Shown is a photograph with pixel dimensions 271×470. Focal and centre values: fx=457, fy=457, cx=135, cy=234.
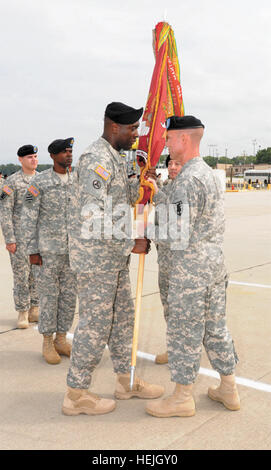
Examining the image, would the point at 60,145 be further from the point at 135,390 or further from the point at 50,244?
the point at 135,390

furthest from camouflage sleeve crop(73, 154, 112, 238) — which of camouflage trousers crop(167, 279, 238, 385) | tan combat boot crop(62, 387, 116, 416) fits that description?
tan combat boot crop(62, 387, 116, 416)

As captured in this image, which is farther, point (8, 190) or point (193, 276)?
point (8, 190)

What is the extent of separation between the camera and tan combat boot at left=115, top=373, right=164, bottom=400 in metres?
3.25

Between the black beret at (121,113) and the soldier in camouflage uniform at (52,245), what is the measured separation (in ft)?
3.62

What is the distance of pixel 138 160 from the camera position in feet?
11.2

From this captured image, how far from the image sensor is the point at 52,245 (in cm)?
385

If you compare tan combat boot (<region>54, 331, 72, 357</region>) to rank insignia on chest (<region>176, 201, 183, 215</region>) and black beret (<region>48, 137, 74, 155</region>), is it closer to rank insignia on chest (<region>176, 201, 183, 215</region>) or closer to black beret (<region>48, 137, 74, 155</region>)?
black beret (<region>48, 137, 74, 155</region>)

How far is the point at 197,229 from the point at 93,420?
4.54ft

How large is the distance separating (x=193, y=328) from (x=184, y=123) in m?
1.30

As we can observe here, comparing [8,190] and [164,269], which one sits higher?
[8,190]

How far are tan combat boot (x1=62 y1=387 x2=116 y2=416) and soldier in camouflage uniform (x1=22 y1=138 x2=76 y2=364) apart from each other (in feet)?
2.83

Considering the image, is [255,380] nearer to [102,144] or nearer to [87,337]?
[87,337]

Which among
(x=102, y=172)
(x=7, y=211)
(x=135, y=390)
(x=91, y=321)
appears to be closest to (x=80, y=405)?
(x=135, y=390)

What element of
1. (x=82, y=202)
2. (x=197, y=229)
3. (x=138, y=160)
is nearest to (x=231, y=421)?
(x=197, y=229)
